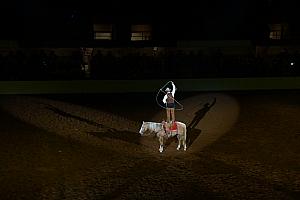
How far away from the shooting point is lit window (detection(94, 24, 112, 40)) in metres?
28.1

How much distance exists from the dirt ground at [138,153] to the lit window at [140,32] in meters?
9.76

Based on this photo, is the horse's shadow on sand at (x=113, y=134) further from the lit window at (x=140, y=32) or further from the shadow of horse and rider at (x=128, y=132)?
the lit window at (x=140, y=32)

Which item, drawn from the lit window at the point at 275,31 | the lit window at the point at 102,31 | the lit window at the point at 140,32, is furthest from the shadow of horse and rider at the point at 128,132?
the lit window at the point at 275,31

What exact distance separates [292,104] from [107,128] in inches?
336

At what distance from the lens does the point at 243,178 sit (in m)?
10.3

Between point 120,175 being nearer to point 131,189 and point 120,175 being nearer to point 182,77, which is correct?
point 131,189

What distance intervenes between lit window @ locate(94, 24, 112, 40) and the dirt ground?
31.7 ft

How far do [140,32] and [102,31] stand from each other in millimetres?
2315

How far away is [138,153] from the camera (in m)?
12.2

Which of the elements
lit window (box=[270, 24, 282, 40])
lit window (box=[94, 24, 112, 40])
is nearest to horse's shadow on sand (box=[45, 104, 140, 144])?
lit window (box=[94, 24, 112, 40])

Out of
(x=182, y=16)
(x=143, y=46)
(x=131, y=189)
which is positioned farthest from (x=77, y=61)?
(x=131, y=189)

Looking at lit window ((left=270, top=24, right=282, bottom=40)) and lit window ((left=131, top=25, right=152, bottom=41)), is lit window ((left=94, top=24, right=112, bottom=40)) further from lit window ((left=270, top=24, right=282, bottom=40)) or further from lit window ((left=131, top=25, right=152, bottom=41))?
lit window ((left=270, top=24, right=282, bottom=40))

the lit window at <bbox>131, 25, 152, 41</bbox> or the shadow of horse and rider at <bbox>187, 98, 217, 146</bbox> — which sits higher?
the lit window at <bbox>131, 25, 152, 41</bbox>

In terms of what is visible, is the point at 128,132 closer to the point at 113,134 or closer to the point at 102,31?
the point at 113,134
